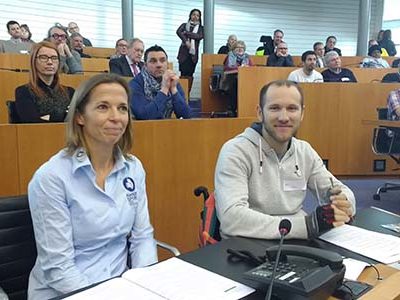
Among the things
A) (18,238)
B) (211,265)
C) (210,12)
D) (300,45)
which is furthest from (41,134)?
(300,45)

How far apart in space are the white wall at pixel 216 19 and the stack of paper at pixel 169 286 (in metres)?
7.64

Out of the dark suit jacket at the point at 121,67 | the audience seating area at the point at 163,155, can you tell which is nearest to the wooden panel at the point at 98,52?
the dark suit jacket at the point at 121,67

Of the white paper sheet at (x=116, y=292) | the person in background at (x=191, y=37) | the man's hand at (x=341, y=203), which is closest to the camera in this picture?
the white paper sheet at (x=116, y=292)

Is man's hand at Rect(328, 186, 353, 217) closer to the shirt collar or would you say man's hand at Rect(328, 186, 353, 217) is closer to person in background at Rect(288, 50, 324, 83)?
the shirt collar

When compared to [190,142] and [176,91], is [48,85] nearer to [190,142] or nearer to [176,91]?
[176,91]

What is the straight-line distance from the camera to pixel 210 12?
8.66 metres

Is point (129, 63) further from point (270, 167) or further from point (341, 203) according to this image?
point (341, 203)

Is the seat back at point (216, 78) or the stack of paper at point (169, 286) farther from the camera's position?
the seat back at point (216, 78)

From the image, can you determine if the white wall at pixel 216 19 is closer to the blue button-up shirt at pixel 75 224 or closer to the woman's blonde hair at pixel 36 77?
the woman's blonde hair at pixel 36 77

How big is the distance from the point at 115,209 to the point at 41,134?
0.95 m

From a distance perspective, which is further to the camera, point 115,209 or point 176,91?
point 176,91

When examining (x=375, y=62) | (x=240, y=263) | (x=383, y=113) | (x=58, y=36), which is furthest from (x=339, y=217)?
(x=375, y=62)

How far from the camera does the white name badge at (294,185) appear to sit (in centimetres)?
177

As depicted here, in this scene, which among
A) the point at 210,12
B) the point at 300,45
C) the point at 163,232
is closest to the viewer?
the point at 163,232
